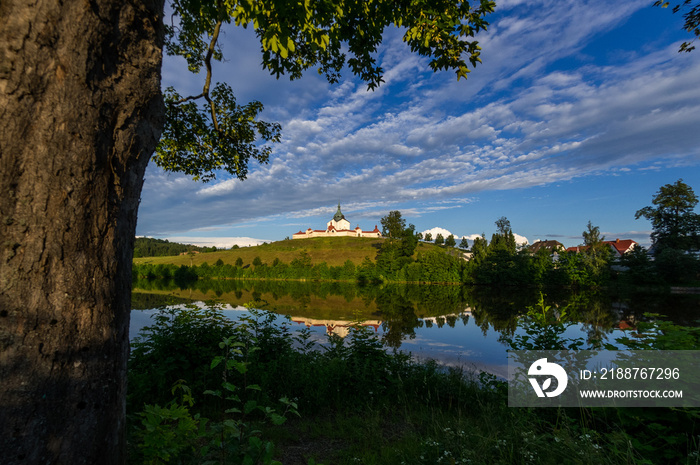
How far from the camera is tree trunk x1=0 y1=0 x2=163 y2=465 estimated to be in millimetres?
1605

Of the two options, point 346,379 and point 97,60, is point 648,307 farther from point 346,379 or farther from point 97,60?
point 97,60

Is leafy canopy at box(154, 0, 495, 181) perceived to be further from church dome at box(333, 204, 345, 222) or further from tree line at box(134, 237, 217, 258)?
church dome at box(333, 204, 345, 222)

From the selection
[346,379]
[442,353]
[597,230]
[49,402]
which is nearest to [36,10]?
[49,402]

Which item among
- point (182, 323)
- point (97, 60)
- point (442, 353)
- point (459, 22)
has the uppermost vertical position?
point (459, 22)

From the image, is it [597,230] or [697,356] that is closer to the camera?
[697,356]

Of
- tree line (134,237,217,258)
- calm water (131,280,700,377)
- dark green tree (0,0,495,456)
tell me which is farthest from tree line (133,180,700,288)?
dark green tree (0,0,495,456)

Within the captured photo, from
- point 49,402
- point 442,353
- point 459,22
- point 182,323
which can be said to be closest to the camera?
point 49,402

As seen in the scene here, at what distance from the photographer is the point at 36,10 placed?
67.0 inches

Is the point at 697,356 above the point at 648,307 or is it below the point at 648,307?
above

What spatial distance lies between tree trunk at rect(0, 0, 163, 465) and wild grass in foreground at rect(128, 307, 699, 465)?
0.64 meters

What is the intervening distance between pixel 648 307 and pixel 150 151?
1617 inches

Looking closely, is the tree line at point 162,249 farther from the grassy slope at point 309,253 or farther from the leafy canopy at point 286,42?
the leafy canopy at point 286,42

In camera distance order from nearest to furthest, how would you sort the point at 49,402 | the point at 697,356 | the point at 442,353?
the point at 49,402 < the point at 697,356 < the point at 442,353

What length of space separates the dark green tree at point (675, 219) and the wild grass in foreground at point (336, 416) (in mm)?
63142
